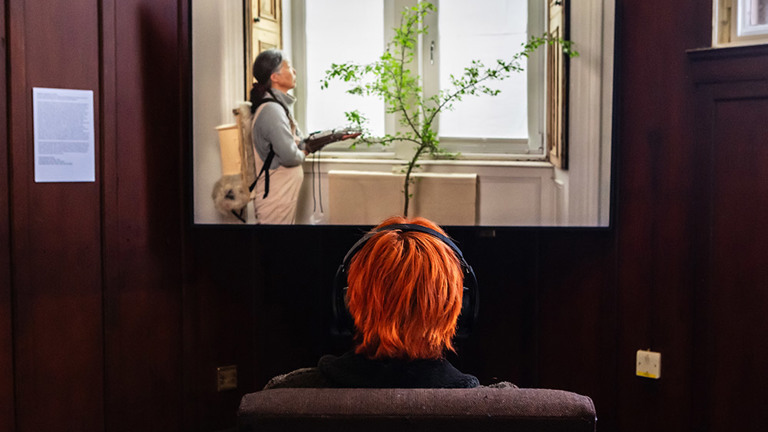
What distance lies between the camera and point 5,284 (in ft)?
7.76

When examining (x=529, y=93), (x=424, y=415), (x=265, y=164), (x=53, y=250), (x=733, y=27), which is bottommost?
(x=424, y=415)

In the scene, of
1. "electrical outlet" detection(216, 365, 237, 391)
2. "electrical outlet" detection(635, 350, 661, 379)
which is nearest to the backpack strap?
"electrical outlet" detection(216, 365, 237, 391)

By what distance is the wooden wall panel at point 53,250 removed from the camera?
2.34 m

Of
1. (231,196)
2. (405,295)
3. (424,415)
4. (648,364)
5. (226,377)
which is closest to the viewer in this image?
(424,415)

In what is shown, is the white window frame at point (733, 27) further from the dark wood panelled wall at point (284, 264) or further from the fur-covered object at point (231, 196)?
the fur-covered object at point (231, 196)

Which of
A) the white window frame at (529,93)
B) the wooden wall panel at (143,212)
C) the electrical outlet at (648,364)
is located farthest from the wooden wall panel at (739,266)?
the wooden wall panel at (143,212)

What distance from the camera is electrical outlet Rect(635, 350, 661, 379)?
2.51 meters

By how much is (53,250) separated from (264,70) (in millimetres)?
962

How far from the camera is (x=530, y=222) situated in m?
2.36

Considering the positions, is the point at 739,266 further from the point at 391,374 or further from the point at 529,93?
the point at 391,374

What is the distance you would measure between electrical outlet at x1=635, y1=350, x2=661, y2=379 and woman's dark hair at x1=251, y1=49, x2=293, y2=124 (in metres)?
1.59

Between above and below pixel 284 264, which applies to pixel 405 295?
above

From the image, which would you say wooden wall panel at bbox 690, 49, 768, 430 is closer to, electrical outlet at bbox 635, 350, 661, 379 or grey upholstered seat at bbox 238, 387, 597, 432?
electrical outlet at bbox 635, 350, 661, 379

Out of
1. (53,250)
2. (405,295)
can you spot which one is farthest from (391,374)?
(53,250)
